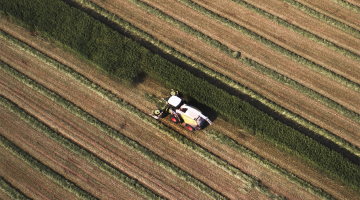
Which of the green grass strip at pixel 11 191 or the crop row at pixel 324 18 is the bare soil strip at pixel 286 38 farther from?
the green grass strip at pixel 11 191

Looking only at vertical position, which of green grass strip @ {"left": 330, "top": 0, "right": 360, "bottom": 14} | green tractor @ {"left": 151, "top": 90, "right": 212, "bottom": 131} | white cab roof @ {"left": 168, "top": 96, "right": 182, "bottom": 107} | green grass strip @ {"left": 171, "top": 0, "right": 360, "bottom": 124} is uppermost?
green grass strip @ {"left": 330, "top": 0, "right": 360, "bottom": 14}

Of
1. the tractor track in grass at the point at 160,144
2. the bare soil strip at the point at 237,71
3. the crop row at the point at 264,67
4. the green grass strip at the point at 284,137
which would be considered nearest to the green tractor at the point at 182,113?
the green grass strip at the point at 284,137

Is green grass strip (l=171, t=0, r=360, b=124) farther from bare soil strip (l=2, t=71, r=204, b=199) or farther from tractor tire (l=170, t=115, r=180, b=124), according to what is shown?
bare soil strip (l=2, t=71, r=204, b=199)

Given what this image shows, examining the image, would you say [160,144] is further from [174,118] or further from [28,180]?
[28,180]

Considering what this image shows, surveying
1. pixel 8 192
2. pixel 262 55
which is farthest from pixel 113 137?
pixel 262 55

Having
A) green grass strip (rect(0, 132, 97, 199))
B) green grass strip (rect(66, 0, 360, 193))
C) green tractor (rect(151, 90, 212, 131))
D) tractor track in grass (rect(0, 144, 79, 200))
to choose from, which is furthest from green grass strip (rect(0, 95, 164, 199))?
green grass strip (rect(66, 0, 360, 193))

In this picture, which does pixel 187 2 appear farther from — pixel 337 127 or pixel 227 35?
pixel 337 127

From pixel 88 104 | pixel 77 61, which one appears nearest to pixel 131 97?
pixel 88 104
